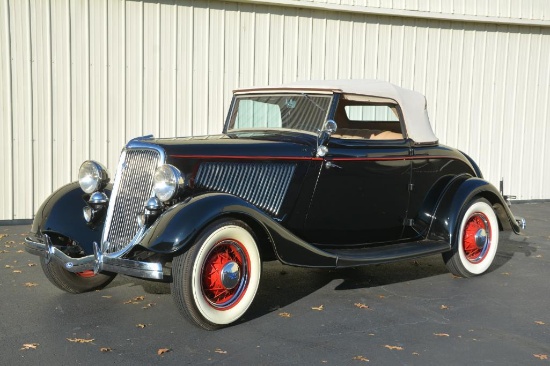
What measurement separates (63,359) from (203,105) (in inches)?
241

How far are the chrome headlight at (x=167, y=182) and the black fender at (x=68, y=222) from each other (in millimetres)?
864

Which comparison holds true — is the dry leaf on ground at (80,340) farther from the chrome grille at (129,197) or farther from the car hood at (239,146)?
the car hood at (239,146)

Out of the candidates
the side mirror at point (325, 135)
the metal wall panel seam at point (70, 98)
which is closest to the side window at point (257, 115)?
the side mirror at point (325, 135)

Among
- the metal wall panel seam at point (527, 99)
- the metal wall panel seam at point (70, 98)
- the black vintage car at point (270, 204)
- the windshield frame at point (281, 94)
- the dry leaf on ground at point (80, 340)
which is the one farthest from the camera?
the metal wall panel seam at point (527, 99)

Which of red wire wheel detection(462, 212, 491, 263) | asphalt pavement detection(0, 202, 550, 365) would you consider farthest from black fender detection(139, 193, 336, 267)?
red wire wheel detection(462, 212, 491, 263)

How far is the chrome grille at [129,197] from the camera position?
483 cm

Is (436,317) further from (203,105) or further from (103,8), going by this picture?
(103,8)

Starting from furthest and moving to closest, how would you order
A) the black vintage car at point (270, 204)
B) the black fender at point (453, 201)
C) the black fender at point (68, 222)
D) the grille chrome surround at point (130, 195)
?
the black fender at point (453, 201) → the black fender at point (68, 222) → the grille chrome surround at point (130, 195) → the black vintage car at point (270, 204)

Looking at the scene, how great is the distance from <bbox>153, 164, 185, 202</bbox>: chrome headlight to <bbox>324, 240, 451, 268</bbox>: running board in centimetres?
138

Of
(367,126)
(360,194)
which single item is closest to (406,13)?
(367,126)

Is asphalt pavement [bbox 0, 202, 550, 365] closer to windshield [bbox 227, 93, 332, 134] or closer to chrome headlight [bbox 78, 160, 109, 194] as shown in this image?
chrome headlight [bbox 78, 160, 109, 194]

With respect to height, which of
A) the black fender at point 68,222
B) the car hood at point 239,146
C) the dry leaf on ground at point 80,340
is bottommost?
the dry leaf on ground at point 80,340

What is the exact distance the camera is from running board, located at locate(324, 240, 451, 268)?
5.25 metres

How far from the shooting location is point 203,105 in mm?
9672
